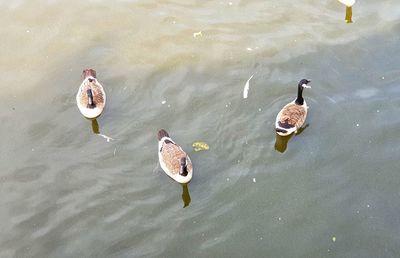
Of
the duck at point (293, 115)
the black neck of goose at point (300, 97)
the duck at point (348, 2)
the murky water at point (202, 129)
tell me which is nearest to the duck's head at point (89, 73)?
the murky water at point (202, 129)

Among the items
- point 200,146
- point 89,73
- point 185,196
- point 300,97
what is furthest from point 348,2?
point 185,196

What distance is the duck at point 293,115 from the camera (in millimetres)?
8820

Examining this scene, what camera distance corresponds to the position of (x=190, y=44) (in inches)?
421

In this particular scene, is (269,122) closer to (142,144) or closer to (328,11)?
(142,144)

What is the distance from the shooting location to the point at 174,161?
8352 mm

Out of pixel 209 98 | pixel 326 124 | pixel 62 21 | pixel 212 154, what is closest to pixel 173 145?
pixel 212 154

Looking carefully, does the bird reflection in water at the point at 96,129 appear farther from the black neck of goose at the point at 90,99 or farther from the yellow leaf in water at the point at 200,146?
the yellow leaf in water at the point at 200,146

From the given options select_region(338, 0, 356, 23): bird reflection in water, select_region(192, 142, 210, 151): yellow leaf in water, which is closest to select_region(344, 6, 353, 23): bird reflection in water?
select_region(338, 0, 356, 23): bird reflection in water

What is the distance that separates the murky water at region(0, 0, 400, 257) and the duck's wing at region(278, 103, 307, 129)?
0.30 m

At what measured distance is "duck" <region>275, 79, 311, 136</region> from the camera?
8.82 m

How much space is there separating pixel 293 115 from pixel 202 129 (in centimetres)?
157

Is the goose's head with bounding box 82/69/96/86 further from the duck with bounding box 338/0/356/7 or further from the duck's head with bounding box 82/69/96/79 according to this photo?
the duck with bounding box 338/0/356/7

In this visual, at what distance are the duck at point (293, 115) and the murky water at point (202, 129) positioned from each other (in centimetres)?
27

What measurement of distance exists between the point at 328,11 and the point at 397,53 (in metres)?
1.76
